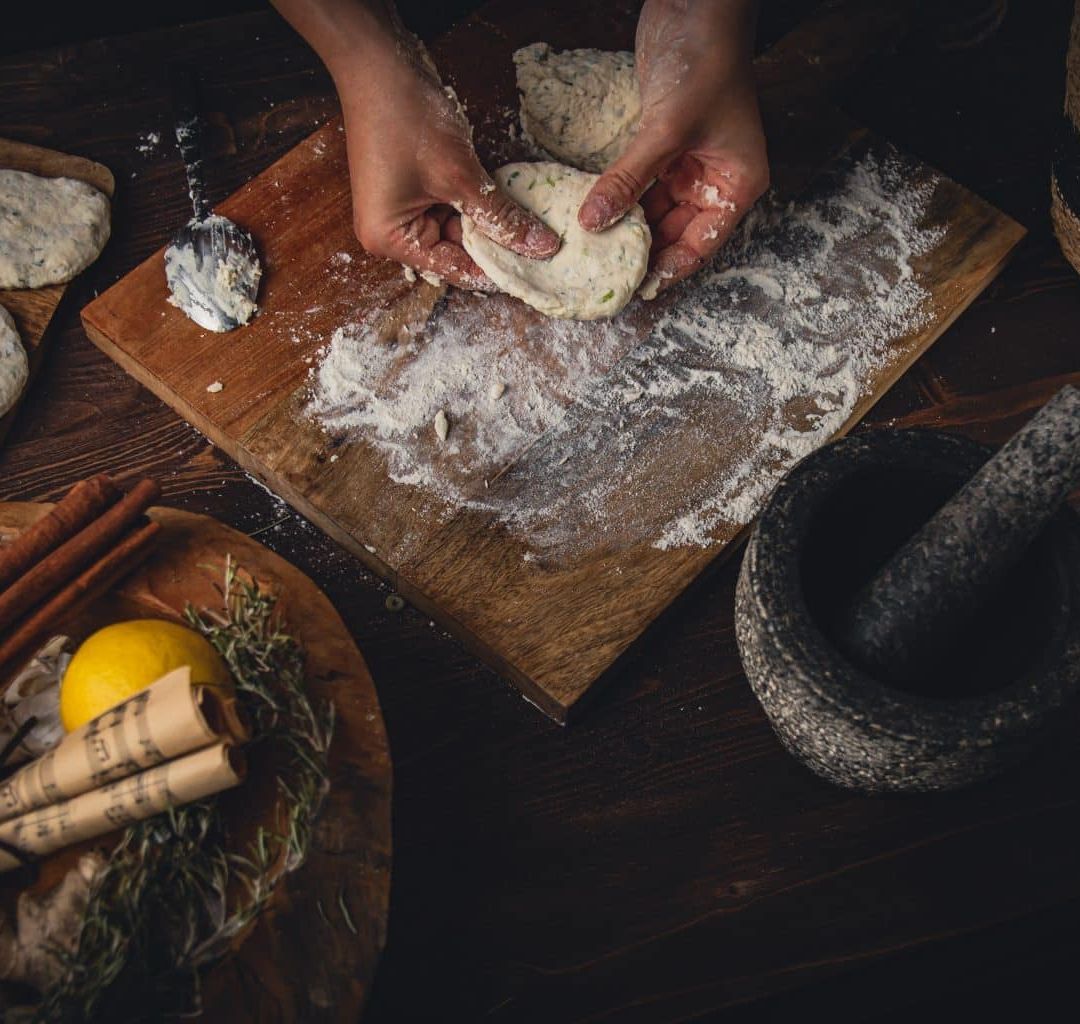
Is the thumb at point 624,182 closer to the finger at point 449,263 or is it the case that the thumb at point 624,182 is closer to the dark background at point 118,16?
the finger at point 449,263

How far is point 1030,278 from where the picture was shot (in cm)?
180

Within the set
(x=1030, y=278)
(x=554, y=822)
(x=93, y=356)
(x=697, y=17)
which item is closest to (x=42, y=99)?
(x=93, y=356)

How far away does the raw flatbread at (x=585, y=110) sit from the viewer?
1.70m

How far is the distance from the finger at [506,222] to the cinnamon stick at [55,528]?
0.63 metres

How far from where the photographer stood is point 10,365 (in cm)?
165

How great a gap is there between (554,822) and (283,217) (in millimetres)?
996

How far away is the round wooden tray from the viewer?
111 cm

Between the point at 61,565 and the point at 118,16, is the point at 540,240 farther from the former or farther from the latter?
the point at 118,16

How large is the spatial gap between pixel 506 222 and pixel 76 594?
0.77m

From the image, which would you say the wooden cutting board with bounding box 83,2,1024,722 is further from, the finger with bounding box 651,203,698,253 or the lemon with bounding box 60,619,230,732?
the lemon with bounding box 60,619,230,732

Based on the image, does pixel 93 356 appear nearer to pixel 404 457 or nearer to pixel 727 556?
pixel 404 457

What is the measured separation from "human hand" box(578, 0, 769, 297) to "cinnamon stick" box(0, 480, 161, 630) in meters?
0.76

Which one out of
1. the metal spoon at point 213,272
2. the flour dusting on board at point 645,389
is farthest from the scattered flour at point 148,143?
the flour dusting on board at point 645,389

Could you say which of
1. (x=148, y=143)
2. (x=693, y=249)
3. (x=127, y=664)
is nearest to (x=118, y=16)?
(x=148, y=143)
